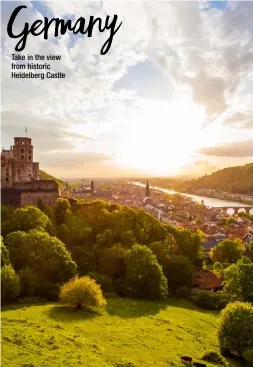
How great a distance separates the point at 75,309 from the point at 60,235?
19.2 m

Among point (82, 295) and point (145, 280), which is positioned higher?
point (82, 295)

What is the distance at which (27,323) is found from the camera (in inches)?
1251

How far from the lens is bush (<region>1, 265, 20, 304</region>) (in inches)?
1494

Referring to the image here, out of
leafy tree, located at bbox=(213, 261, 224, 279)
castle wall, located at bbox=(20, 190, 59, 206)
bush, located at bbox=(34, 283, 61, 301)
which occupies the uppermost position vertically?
castle wall, located at bbox=(20, 190, 59, 206)

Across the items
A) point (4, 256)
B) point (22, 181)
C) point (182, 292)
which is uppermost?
point (22, 181)

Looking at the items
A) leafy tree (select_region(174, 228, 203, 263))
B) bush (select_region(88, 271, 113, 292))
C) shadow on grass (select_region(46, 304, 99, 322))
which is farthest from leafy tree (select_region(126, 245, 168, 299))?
leafy tree (select_region(174, 228, 203, 263))

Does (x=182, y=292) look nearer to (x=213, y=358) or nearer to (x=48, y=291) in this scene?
(x=48, y=291)

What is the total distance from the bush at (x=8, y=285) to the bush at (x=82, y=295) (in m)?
4.94

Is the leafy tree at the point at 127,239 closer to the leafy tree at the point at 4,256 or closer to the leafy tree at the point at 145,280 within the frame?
the leafy tree at the point at 145,280

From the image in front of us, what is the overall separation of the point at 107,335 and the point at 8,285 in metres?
12.5

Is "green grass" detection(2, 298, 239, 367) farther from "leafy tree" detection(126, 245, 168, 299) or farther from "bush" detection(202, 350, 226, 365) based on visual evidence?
"leafy tree" detection(126, 245, 168, 299)

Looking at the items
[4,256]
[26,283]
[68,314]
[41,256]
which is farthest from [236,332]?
[4,256]

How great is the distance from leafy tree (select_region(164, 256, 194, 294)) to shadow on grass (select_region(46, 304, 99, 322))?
18548 mm

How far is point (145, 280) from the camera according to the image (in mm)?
47844
